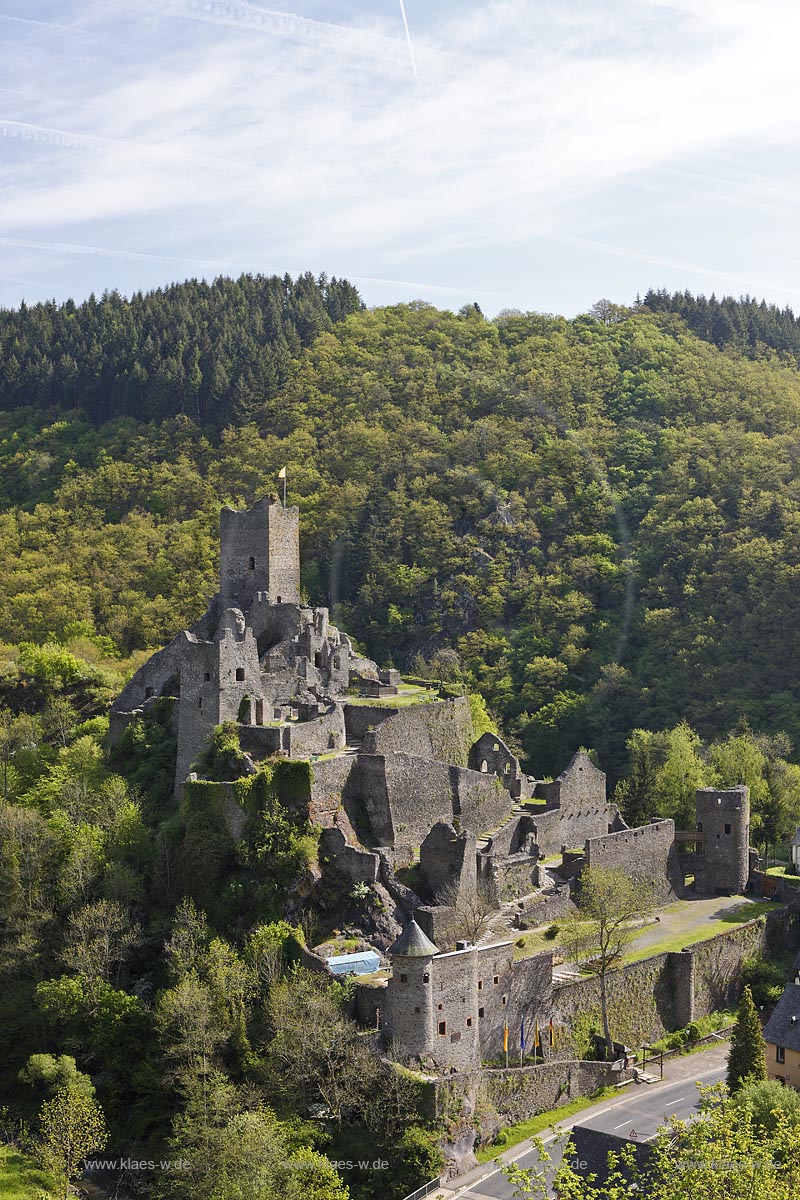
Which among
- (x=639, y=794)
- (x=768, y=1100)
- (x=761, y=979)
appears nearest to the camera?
(x=768, y=1100)

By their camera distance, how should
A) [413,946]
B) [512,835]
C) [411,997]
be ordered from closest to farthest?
[413,946] < [411,997] < [512,835]

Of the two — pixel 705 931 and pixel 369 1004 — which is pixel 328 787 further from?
pixel 705 931

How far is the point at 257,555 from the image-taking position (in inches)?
2151

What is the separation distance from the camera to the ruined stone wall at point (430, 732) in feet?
164

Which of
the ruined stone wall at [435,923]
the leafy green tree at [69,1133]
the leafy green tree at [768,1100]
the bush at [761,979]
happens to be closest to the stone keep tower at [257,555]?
the ruined stone wall at [435,923]

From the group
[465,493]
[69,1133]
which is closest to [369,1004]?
[69,1133]

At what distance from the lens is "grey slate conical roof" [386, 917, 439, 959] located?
3878cm

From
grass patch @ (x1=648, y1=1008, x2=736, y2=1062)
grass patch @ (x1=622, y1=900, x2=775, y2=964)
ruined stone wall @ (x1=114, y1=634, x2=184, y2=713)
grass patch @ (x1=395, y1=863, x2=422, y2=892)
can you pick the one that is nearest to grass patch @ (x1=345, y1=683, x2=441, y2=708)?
ruined stone wall @ (x1=114, y1=634, x2=184, y2=713)

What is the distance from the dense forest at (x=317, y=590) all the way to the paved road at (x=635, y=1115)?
2.34 m

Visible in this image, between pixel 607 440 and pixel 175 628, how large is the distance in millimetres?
36610

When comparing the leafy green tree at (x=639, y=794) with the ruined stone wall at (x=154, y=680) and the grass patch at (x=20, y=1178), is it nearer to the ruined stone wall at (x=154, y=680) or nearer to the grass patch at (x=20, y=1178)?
the ruined stone wall at (x=154, y=680)

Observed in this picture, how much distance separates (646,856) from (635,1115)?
44.6 ft

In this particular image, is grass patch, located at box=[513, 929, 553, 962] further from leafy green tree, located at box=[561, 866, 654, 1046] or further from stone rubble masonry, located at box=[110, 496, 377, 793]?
stone rubble masonry, located at box=[110, 496, 377, 793]

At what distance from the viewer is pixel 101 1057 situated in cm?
4378
